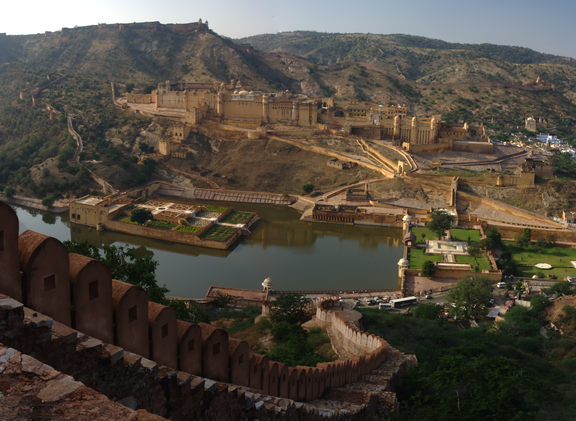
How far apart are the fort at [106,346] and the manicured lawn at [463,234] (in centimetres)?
2586

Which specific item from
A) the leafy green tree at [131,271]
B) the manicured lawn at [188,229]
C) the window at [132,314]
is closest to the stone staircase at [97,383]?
the window at [132,314]

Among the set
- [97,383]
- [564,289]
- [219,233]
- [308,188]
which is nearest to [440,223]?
[564,289]

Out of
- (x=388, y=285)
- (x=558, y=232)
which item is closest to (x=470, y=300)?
(x=388, y=285)

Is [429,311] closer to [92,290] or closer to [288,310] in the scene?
[288,310]

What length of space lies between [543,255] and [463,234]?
4630 mm

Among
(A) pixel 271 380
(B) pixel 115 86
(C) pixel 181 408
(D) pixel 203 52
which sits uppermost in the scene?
(D) pixel 203 52

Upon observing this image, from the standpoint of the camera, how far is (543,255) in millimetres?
29547

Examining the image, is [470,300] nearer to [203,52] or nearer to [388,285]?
[388,285]

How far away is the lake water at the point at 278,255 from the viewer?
87.0ft

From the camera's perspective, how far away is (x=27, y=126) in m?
51.1

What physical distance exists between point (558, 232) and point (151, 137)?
3397cm

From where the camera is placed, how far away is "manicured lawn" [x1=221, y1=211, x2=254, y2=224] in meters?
35.8

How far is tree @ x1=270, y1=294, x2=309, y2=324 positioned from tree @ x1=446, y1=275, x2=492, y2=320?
630 centimetres

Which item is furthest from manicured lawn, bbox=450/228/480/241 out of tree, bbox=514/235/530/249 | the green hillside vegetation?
the green hillside vegetation
